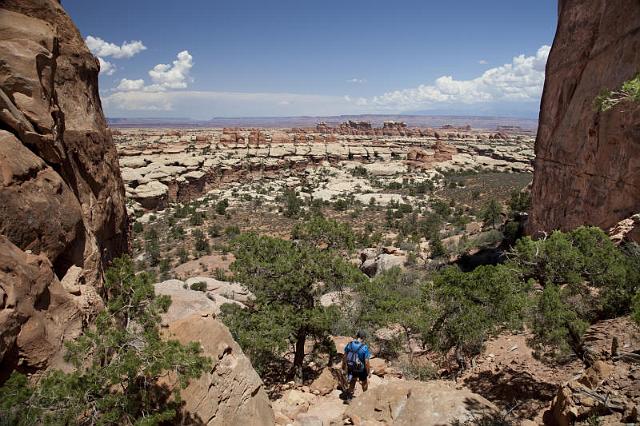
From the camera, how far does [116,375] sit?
14.9 ft

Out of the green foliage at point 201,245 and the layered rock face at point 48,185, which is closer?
the layered rock face at point 48,185

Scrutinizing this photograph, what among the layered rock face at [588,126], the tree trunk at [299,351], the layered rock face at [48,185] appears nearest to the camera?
the layered rock face at [48,185]

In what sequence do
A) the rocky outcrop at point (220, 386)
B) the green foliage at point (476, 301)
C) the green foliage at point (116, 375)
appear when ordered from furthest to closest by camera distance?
the green foliage at point (476, 301)
the rocky outcrop at point (220, 386)
the green foliage at point (116, 375)

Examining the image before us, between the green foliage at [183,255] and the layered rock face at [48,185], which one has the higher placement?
the layered rock face at [48,185]

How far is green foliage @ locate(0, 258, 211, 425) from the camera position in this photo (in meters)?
4.01

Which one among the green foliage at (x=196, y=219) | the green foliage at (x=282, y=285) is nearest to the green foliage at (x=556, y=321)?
the green foliage at (x=282, y=285)

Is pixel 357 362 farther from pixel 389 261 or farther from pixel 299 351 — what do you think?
pixel 389 261

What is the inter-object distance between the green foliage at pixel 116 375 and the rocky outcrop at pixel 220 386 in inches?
27.1

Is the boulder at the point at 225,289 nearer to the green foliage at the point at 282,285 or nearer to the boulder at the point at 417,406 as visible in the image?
the green foliage at the point at 282,285

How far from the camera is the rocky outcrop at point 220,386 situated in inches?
241

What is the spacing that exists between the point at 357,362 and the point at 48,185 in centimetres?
657

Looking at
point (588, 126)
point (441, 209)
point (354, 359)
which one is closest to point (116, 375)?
point (354, 359)

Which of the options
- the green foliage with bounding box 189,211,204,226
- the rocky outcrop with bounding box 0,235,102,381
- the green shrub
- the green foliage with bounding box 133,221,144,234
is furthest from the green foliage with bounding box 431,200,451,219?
the rocky outcrop with bounding box 0,235,102,381

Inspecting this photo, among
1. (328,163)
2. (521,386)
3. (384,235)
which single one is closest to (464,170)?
(328,163)
